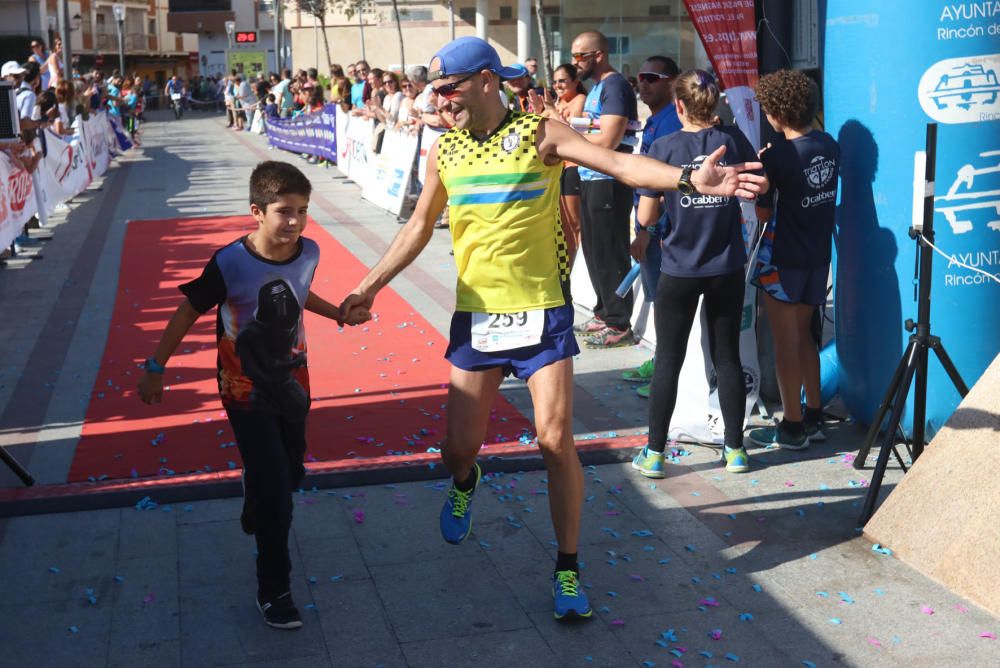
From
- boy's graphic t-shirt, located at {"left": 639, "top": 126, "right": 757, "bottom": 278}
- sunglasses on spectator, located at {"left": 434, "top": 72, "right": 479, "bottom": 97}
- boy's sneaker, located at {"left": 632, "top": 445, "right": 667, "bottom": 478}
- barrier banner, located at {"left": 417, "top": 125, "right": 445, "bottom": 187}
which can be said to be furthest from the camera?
barrier banner, located at {"left": 417, "top": 125, "right": 445, "bottom": 187}

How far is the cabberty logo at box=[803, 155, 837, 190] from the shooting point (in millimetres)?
6004

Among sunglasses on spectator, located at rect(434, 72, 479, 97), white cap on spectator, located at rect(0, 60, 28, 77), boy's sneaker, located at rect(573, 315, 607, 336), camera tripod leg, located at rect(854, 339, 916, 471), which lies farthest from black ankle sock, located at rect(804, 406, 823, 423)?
white cap on spectator, located at rect(0, 60, 28, 77)

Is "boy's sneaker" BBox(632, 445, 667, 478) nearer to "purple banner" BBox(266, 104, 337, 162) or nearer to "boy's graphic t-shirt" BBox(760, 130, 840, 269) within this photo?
"boy's graphic t-shirt" BBox(760, 130, 840, 269)

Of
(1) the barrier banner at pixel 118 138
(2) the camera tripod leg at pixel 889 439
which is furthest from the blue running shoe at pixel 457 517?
(1) the barrier banner at pixel 118 138

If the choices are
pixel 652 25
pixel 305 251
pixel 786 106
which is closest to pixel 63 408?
pixel 305 251

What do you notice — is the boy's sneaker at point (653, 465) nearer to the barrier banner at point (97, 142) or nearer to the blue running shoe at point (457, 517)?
the blue running shoe at point (457, 517)

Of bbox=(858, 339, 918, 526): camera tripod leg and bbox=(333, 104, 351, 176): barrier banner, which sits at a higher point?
bbox=(333, 104, 351, 176): barrier banner

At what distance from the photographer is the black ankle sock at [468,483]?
486 cm

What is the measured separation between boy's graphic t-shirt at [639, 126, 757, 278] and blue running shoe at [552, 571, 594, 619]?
6.17 feet

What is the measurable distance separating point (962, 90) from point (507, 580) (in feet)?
10.5

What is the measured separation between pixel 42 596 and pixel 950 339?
4.32m

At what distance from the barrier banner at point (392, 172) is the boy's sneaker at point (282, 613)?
1210 cm

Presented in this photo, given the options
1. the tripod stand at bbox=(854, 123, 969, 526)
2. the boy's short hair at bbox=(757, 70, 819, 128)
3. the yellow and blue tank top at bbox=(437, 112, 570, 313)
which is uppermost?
the boy's short hair at bbox=(757, 70, 819, 128)

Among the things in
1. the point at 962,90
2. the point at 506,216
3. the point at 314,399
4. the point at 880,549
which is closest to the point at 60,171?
the point at 314,399
